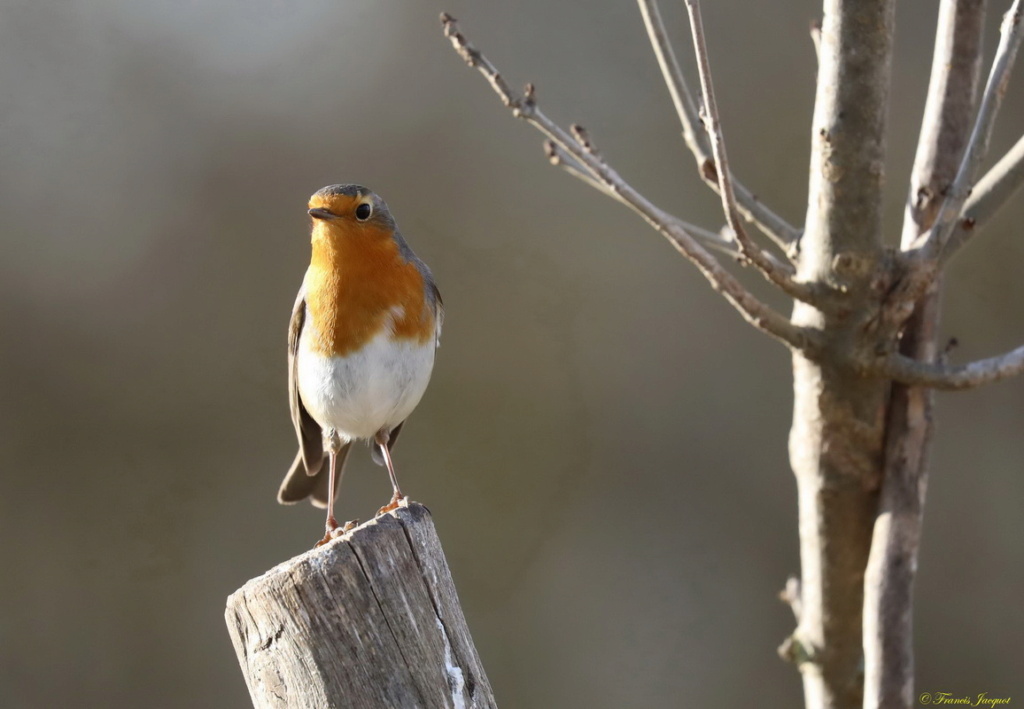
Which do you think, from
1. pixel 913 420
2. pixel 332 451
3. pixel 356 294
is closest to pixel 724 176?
pixel 913 420

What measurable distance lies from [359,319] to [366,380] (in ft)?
0.57

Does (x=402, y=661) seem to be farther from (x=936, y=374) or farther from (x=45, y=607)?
(x=45, y=607)

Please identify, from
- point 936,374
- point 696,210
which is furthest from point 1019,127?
point 936,374

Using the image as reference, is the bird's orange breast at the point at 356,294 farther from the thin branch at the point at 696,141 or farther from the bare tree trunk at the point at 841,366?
the bare tree trunk at the point at 841,366

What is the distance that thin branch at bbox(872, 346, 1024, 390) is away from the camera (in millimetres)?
2461

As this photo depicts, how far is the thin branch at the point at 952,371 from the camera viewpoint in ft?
8.07

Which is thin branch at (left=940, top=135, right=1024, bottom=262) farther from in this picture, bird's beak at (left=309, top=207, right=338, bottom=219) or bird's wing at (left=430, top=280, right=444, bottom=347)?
bird's beak at (left=309, top=207, right=338, bottom=219)

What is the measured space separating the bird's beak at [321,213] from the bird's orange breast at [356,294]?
0.06 metres

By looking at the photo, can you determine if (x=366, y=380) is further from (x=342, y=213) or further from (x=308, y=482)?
(x=308, y=482)

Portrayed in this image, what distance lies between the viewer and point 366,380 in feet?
9.88

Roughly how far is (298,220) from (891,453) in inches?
175

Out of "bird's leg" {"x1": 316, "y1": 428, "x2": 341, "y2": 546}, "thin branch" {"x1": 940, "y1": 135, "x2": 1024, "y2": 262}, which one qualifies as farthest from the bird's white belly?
"thin branch" {"x1": 940, "y1": 135, "x2": 1024, "y2": 262}

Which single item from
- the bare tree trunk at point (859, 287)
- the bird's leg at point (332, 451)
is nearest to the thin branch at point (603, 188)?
the bare tree trunk at point (859, 287)

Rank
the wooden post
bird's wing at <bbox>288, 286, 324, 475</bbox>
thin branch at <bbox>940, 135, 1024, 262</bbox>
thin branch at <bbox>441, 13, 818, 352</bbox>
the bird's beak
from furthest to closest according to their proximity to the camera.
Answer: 1. bird's wing at <bbox>288, 286, 324, 475</bbox>
2. the bird's beak
3. thin branch at <bbox>940, 135, 1024, 262</bbox>
4. thin branch at <bbox>441, 13, 818, 352</bbox>
5. the wooden post
